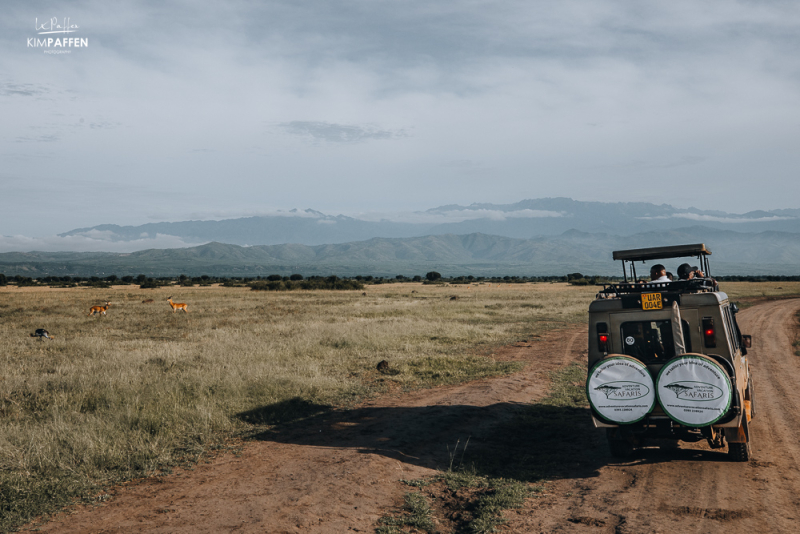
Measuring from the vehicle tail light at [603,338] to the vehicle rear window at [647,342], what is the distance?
0.22 m

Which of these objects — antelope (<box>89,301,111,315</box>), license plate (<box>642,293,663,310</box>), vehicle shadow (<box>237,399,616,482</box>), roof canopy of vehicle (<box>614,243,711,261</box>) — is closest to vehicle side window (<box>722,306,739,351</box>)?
license plate (<box>642,293,663,310</box>)

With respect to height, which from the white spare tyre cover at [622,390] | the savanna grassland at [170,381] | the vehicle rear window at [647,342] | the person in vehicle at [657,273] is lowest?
the savanna grassland at [170,381]

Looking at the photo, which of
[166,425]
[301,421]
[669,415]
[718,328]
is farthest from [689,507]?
[166,425]

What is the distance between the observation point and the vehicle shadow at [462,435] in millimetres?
7785

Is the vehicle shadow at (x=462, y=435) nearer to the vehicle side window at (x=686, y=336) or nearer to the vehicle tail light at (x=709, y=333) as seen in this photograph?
the vehicle side window at (x=686, y=336)

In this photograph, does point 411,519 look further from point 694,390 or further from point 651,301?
point 651,301

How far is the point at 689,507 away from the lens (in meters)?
6.04

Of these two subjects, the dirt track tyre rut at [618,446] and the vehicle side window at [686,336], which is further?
the dirt track tyre rut at [618,446]

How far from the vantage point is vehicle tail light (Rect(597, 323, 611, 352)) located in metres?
7.37
